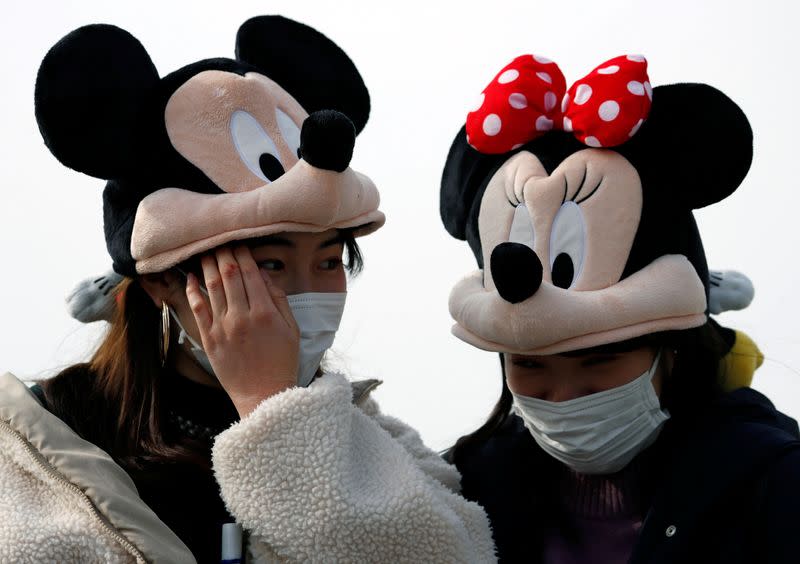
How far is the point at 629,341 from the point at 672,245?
0.27m

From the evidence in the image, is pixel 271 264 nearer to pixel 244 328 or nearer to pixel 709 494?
pixel 244 328

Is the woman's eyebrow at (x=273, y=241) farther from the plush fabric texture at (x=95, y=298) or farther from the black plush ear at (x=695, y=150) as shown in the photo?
the black plush ear at (x=695, y=150)

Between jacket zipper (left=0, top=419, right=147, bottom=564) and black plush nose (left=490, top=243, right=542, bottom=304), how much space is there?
996 millimetres

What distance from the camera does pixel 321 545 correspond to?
2.38 metres

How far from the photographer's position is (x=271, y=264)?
271 cm

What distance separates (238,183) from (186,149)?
16 centimetres

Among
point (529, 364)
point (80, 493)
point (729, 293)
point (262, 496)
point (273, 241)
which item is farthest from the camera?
point (729, 293)

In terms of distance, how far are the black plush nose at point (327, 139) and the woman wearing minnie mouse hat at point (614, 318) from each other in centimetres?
43

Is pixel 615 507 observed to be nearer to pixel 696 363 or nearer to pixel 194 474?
pixel 696 363

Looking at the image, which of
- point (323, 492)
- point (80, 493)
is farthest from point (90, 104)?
point (323, 492)

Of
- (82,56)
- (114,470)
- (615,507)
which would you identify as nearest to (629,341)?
(615,507)

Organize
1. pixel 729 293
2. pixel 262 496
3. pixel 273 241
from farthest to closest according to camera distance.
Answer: pixel 729 293 → pixel 273 241 → pixel 262 496

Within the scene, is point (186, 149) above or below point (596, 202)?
above

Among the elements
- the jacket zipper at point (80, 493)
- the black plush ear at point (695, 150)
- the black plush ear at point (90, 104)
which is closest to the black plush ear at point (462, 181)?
the black plush ear at point (695, 150)
